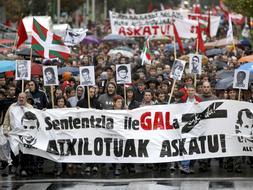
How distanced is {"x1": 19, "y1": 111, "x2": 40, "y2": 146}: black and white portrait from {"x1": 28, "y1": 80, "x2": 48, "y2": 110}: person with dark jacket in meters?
1.20

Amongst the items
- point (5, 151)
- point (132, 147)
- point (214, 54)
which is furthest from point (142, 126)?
point (214, 54)

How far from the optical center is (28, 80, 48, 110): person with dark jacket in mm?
17219

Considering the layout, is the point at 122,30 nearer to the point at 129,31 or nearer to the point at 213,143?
the point at 129,31

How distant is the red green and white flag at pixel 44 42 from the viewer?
1845cm

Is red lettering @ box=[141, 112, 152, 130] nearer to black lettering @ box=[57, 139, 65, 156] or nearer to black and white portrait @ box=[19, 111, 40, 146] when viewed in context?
black lettering @ box=[57, 139, 65, 156]

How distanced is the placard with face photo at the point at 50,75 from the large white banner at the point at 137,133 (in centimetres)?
114

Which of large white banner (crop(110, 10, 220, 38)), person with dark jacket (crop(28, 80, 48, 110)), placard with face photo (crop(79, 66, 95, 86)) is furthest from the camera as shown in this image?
large white banner (crop(110, 10, 220, 38))

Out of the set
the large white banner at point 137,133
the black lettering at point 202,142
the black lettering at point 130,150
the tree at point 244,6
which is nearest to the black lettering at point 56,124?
the large white banner at point 137,133

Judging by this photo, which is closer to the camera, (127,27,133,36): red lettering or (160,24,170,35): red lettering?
(160,24,170,35): red lettering

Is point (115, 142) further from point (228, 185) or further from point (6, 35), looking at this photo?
point (6, 35)

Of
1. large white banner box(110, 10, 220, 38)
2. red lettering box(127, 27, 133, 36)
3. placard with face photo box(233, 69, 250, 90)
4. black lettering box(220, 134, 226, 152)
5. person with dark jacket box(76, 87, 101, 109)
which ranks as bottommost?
black lettering box(220, 134, 226, 152)

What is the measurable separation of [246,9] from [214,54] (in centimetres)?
187

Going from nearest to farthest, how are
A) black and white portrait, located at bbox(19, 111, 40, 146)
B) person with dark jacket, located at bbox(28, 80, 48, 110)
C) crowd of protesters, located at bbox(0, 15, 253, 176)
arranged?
black and white portrait, located at bbox(19, 111, 40, 146), crowd of protesters, located at bbox(0, 15, 253, 176), person with dark jacket, located at bbox(28, 80, 48, 110)

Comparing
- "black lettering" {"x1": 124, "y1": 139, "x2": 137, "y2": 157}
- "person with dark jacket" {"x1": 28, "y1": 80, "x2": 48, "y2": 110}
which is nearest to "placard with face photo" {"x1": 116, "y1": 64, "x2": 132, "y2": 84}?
"person with dark jacket" {"x1": 28, "y1": 80, "x2": 48, "y2": 110}
